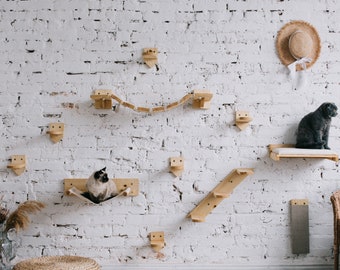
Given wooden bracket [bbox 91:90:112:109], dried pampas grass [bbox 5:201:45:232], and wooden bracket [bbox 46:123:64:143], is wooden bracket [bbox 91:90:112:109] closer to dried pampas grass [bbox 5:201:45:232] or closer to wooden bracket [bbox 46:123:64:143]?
wooden bracket [bbox 46:123:64:143]

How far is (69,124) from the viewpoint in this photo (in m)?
2.87

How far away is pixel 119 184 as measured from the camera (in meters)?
2.85

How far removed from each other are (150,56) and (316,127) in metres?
1.05

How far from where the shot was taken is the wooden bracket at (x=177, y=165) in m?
2.84

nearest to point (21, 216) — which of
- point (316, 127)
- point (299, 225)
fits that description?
point (299, 225)

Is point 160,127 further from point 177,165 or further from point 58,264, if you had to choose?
point 58,264

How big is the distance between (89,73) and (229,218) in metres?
1.21

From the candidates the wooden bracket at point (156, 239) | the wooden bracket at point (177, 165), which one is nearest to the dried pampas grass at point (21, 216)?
the wooden bracket at point (156, 239)

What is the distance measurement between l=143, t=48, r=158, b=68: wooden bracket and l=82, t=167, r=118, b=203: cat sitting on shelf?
2.33 feet

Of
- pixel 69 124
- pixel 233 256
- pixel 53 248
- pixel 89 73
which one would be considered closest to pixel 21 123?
pixel 69 124

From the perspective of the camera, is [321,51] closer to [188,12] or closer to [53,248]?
[188,12]

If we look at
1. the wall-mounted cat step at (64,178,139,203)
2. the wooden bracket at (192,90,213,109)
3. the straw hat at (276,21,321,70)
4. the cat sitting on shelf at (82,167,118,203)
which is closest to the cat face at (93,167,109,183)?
the cat sitting on shelf at (82,167,118,203)

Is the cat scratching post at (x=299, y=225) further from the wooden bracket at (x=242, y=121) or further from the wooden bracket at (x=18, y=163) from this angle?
the wooden bracket at (x=18, y=163)

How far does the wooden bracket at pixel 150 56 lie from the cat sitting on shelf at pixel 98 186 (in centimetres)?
71
